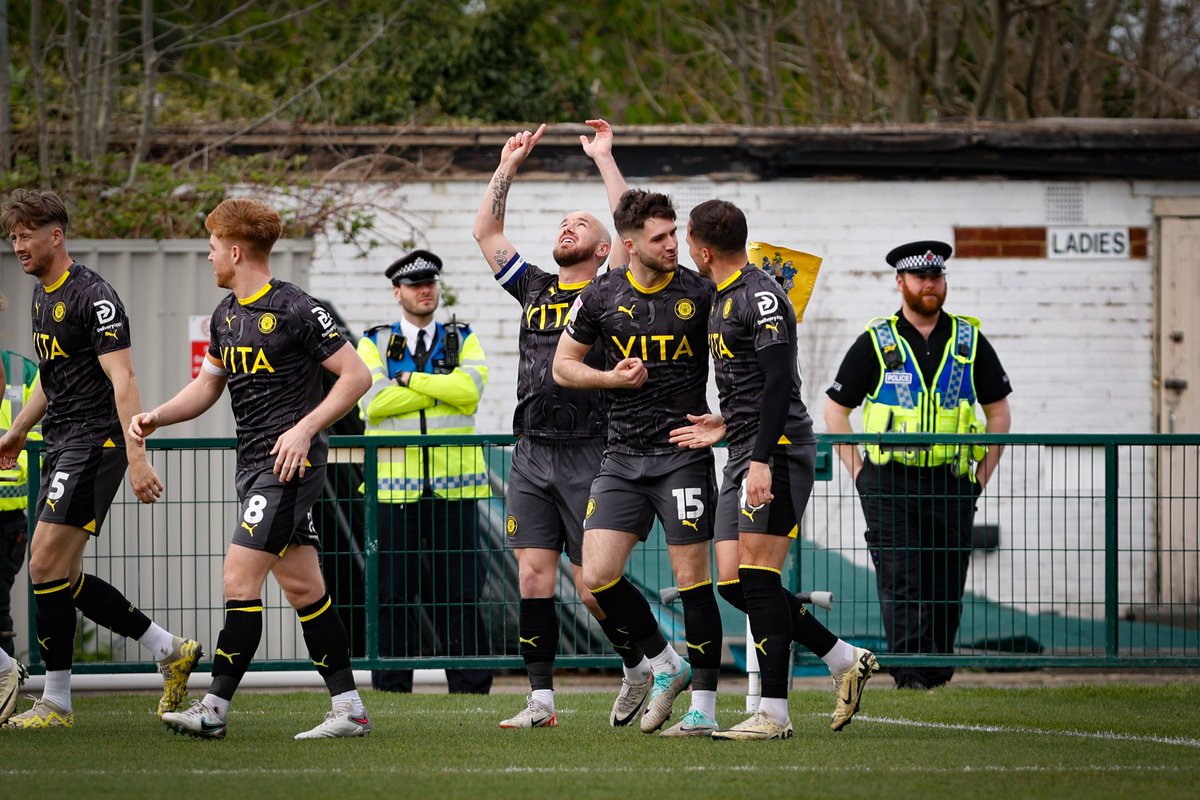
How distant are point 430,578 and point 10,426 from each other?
2335 millimetres

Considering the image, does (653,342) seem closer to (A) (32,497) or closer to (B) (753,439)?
(B) (753,439)

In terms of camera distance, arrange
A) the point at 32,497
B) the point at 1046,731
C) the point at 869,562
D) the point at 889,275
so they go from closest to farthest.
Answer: the point at 1046,731 < the point at 32,497 < the point at 869,562 < the point at 889,275

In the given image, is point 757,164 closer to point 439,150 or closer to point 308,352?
point 439,150

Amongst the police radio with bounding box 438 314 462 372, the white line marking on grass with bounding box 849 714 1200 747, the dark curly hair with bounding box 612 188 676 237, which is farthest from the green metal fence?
the dark curly hair with bounding box 612 188 676 237

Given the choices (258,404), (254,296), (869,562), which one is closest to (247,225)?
(254,296)

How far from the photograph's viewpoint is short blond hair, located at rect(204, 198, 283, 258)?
6785 mm

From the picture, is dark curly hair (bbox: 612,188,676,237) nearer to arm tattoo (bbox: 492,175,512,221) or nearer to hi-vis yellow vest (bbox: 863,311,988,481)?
arm tattoo (bbox: 492,175,512,221)

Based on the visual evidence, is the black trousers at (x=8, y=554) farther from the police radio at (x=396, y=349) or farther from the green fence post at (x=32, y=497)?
the police radio at (x=396, y=349)

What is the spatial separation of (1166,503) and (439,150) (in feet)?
22.4

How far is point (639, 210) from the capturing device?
6.83 meters

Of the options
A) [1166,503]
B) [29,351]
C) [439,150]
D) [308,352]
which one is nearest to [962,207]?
[439,150]

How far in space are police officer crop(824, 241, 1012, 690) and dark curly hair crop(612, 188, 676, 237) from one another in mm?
2604

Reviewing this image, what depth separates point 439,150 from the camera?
1363cm

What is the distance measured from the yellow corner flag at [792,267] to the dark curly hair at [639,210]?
1.08 m
